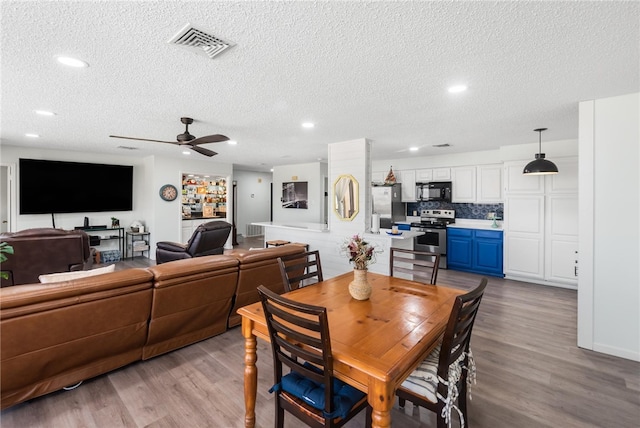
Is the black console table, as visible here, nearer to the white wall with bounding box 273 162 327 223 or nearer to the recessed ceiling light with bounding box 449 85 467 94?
the white wall with bounding box 273 162 327 223

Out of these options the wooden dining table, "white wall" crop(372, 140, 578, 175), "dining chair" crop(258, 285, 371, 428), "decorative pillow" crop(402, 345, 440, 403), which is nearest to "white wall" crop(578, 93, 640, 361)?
the wooden dining table

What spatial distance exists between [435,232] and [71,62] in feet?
19.6

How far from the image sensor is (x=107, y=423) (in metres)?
1.88

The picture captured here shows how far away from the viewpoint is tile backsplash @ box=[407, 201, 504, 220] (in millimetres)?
6023

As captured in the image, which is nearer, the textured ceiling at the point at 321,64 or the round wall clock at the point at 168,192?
the textured ceiling at the point at 321,64

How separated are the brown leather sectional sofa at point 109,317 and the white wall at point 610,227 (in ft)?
10.9

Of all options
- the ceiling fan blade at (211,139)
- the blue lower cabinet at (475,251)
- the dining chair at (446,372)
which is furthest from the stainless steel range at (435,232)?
the dining chair at (446,372)

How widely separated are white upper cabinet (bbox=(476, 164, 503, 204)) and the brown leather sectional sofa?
4.82m

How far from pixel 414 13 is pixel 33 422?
336 cm

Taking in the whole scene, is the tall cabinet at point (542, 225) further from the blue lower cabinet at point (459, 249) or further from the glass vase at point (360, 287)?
the glass vase at point (360, 287)

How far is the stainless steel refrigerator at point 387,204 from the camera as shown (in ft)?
21.7

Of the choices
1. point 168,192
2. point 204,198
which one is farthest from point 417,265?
point 204,198

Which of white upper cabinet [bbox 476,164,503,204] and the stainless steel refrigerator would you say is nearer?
white upper cabinet [bbox 476,164,503,204]

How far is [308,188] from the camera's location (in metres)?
8.06
